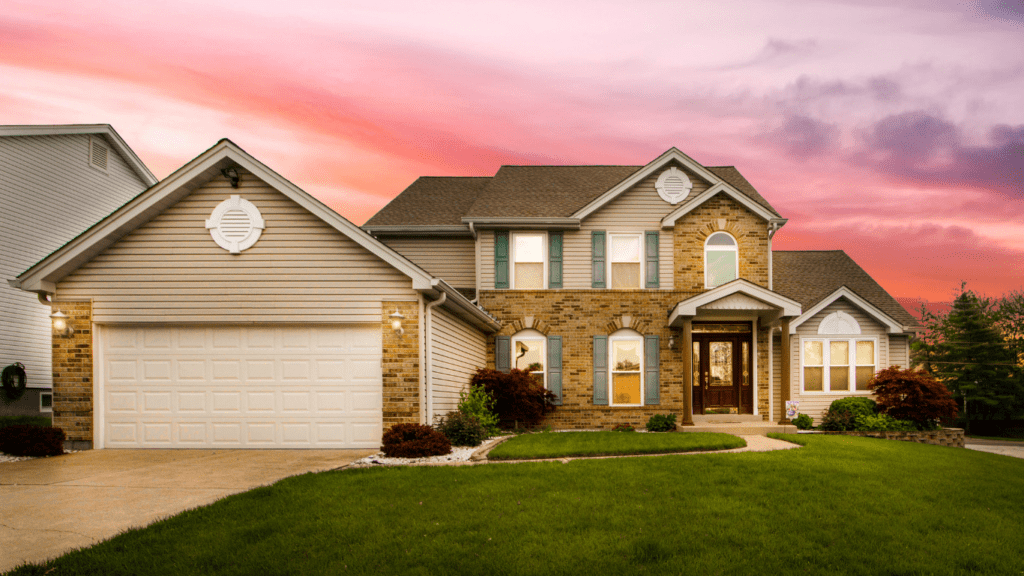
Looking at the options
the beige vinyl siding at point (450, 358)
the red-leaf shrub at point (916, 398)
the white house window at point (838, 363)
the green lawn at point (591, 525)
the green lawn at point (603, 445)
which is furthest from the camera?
the white house window at point (838, 363)

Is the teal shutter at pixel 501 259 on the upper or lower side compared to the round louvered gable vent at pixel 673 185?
lower

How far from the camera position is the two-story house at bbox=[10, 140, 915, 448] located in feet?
38.5

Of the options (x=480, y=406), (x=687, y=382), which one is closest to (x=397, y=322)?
(x=480, y=406)

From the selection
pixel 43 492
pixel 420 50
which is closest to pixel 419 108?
pixel 420 50

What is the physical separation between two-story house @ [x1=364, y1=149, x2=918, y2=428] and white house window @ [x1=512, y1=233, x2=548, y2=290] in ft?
0.09

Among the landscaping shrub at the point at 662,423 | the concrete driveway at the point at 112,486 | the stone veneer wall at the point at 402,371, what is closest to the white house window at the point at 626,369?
the landscaping shrub at the point at 662,423

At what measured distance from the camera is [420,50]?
49.9ft

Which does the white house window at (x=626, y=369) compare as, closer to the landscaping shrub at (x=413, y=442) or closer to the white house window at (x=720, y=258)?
the white house window at (x=720, y=258)

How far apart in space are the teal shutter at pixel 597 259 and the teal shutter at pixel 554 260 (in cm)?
89

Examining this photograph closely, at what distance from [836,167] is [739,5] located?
9959 mm

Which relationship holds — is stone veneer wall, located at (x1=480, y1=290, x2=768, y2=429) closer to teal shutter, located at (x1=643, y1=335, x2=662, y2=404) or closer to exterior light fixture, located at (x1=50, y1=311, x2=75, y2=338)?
teal shutter, located at (x1=643, y1=335, x2=662, y2=404)

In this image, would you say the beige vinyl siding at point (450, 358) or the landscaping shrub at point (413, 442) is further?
the beige vinyl siding at point (450, 358)

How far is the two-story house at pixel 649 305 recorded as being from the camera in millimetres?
17234

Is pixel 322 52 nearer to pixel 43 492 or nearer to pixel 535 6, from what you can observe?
pixel 535 6
